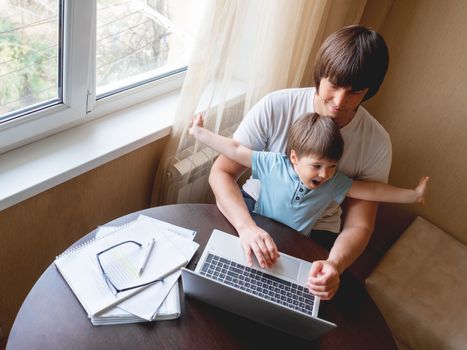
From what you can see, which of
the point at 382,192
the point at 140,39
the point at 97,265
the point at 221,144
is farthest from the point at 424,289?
the point at 140,39

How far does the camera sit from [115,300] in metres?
0.94

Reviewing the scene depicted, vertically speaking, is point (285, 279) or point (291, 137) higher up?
point (291, 137)

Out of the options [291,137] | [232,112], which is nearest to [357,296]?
[291,137]

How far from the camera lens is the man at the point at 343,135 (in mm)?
1109

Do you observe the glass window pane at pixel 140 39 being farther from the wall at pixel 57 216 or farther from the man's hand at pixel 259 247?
the man's hand at pixel 259 247

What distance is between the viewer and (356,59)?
1108 mm

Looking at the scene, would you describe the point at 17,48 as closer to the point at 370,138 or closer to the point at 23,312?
the point at 23,312

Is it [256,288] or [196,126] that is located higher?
[196,126]

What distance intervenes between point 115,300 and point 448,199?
1.61m

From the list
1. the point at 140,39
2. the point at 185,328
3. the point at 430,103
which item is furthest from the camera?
the point at 430,103

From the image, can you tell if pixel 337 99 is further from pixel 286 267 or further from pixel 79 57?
pixel 79 57

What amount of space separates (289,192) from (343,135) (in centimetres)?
27

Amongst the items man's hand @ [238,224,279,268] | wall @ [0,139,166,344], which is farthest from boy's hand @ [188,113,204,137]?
man's hand @ [238,224,279,268]

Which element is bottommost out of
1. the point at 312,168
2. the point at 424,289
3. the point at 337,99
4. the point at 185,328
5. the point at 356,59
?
the point at 424,289
